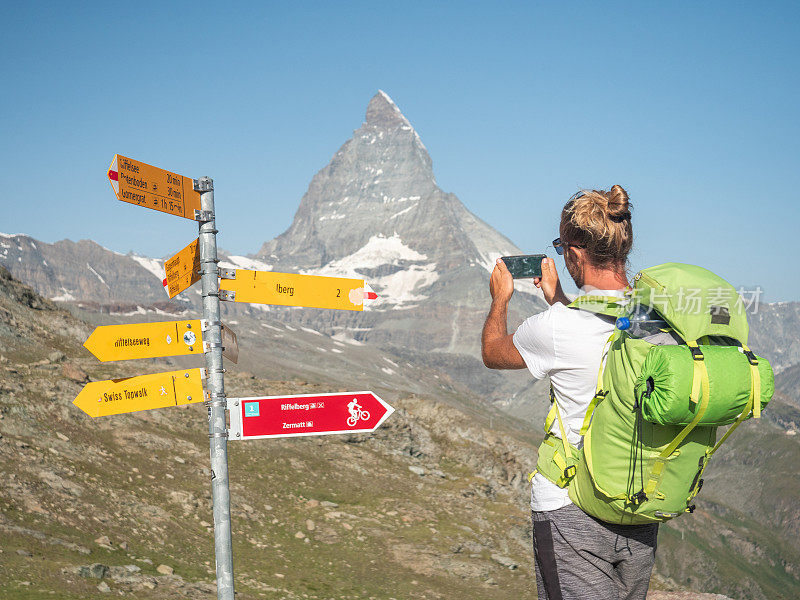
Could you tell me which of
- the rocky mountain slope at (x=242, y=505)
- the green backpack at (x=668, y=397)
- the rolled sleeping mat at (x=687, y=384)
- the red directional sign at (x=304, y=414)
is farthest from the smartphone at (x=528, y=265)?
the rocky mountain slope at (x=242, y=505)

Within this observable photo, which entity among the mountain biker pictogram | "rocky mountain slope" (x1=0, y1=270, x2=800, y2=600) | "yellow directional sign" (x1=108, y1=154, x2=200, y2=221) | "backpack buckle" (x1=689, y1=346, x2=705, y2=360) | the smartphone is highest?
"yellow directional sign" (x1=108, y1=154, x2=200, y2=221)

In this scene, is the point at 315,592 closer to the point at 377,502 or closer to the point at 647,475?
the point at 377,502

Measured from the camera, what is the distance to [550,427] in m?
4.02

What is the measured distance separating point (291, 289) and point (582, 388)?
2.97 m

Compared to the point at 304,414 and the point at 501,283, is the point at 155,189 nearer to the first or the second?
the point at 304,414

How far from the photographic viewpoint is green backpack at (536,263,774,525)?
3.18m

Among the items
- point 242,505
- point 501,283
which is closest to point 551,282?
point 501,283

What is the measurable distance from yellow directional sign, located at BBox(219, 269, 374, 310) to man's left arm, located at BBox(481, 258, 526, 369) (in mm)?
1819

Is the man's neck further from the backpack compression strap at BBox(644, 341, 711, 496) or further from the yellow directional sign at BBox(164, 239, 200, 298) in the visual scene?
the yellow directional sign at BBox(164, 239, 200, 298)

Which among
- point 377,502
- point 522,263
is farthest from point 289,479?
point 522,263

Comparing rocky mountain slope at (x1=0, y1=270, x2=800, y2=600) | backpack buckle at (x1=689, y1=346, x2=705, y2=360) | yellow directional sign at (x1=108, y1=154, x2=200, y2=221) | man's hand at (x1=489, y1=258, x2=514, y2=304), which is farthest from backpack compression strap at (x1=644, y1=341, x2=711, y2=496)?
rocky mountain slope at (x1=0, y1=270, x2=800, y2=600)

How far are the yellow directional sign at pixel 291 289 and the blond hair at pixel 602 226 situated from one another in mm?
2441

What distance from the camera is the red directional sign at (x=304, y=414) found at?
5562 millimetres

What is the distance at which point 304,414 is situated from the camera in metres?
5.80
